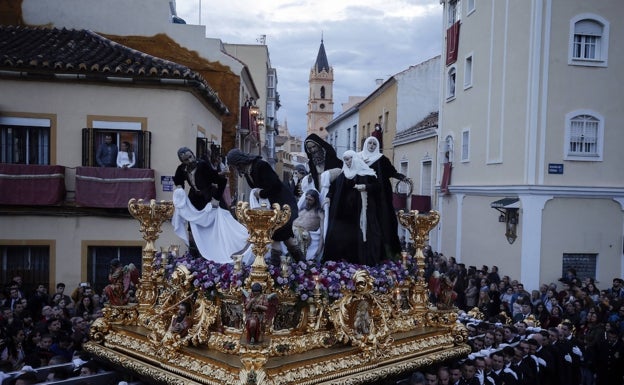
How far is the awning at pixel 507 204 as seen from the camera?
16312 millimetres

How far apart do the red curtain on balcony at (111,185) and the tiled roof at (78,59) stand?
216 cm

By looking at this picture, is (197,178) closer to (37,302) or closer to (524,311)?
(37,302)

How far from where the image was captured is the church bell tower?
83562mm

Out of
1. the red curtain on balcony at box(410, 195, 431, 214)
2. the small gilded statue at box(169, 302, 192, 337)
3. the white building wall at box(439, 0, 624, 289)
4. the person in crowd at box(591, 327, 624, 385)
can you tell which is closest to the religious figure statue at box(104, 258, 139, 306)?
the small gilded statue at box(169, 302, 192, 337)

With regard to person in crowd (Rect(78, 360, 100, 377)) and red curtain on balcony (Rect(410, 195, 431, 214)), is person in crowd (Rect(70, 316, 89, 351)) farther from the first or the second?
red curtain on balcony (Rect(410, 195, 431, 214))

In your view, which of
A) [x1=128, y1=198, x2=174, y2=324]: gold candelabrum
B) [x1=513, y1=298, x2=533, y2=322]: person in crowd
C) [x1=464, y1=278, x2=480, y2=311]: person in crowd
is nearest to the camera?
[x1=128, y1=198, x2=174, y2=324]: gold candelabrum

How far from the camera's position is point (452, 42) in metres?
21.6

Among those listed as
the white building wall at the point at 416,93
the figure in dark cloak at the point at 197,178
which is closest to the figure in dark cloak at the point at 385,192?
the figure in dark cloak at the point at 197,178

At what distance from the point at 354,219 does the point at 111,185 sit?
299 inches

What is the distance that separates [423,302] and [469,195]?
41.9ft

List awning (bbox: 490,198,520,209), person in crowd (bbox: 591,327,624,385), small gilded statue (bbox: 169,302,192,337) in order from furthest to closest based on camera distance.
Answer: awning (bbox: 490,198,520,209), person in crowd (bbox: 591,327,624,385), small gilded statue (bbox: 169,302,192,337)

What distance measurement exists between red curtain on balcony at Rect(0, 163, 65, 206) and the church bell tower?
7077 cm

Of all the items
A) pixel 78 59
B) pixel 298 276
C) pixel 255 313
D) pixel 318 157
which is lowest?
pixel 255 313

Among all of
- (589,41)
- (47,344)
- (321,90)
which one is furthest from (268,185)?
(321,90)
